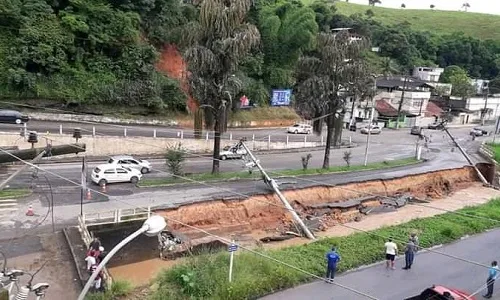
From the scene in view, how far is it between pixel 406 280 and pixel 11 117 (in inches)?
1229

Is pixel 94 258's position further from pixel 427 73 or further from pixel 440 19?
pixel 440 19

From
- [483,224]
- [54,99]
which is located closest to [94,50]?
[54,99]

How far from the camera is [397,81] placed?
3374 inches

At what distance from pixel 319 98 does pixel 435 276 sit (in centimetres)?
1799

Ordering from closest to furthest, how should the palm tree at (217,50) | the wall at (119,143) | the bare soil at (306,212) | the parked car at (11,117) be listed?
the bare soil at (306,212) → the palm tree at (217,50) → the wall at (119,143) → the parked car at (11,117)

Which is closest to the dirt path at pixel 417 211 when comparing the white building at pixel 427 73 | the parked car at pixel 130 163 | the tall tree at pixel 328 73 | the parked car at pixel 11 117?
the tall tree at pixel 328 73

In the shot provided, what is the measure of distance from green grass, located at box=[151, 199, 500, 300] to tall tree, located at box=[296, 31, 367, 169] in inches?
499

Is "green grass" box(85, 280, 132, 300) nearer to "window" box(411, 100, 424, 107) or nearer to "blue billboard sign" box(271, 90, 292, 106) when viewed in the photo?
"blue billboard sign" box(271, 90, 292, 106)

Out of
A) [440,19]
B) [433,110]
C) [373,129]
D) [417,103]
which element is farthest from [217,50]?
[440,19]

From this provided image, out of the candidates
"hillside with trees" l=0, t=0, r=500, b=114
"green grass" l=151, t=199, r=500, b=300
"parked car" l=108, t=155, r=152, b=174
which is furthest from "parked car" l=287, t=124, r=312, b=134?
"green grass" l=151, t=199, r=500, b=300

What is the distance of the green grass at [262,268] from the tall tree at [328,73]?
41.6 feet

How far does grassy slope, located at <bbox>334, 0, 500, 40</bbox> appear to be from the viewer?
151 meters

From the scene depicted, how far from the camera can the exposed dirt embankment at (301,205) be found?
27344 mm

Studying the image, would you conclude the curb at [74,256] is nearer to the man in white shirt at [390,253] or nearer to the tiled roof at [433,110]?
the man in white shirt at [390,253]
